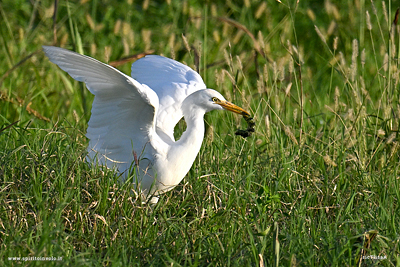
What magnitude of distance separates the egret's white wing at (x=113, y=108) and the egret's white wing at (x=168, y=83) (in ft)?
1.17

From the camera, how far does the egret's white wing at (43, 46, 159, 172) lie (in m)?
2.82

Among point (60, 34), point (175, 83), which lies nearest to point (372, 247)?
point (175, 83)

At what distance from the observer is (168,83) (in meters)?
3.90

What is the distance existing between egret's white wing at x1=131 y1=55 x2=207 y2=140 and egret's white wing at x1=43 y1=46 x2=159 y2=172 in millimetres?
357

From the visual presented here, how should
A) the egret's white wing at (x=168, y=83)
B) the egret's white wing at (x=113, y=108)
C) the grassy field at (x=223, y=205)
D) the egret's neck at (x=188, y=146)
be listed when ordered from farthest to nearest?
1. the egret's white wing at (x=168, y=83)
2. the egret's neck at (x=188, y=146)
3. the egret's white wing at (x=113, y=108)
4. the grassy field at (x=223, y=205)

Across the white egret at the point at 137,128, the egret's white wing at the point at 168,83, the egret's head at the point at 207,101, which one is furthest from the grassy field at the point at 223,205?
the egret's head at the point at 207,101

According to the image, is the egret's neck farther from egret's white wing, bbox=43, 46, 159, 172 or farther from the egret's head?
egret's white wing, bbox=43, 46, 159, 172

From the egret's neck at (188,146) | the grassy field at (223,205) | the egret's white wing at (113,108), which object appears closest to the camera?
the grassy field at (223,205)

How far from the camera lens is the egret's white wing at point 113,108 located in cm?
282

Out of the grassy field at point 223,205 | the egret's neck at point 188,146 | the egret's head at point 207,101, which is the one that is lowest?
the grassy field at point 223,205

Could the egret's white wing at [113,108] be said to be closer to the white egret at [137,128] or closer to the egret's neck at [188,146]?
the white egret at [137,128]

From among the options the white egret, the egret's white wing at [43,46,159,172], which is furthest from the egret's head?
the egret's white wing at [43,46,159,172]

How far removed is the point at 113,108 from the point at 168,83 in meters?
0.85

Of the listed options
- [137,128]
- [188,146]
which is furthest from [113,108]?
[188,146]
